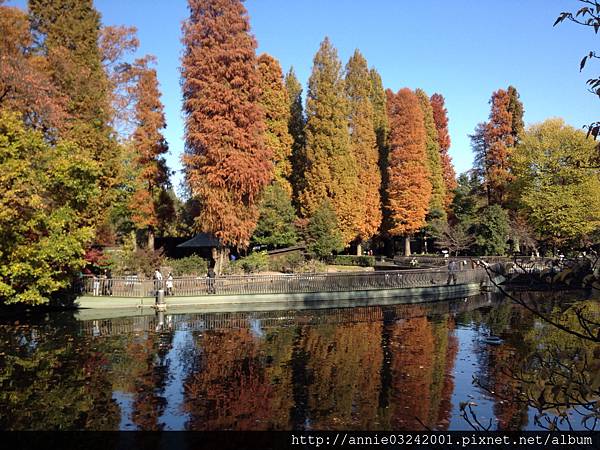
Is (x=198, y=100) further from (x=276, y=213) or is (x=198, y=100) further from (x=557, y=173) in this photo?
(x=557, y=173)

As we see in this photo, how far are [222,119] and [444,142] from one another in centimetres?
3981

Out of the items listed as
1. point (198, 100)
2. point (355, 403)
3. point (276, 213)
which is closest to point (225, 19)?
point (198, 100)

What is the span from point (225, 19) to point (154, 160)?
37.2 feet

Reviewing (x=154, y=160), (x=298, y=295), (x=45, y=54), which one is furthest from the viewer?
(x=154, y=160)

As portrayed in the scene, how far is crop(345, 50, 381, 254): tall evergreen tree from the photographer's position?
4756 centimetres

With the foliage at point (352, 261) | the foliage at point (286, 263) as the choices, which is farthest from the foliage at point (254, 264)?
the foliage at point (352, 261)

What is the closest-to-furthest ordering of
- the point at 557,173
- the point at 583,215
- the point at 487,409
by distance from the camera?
the point at 487,409
the point at 583,215
the point at 557,173

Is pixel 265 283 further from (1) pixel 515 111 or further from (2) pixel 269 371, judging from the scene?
(1) pixel 515 111

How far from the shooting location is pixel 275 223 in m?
37.1

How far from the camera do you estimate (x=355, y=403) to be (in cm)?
1048

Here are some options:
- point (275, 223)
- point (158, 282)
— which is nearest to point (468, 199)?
point (275, 223)

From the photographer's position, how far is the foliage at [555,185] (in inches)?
1596

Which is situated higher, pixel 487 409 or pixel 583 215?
pixel 583 215

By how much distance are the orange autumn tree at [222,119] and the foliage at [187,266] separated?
135 centimetres
